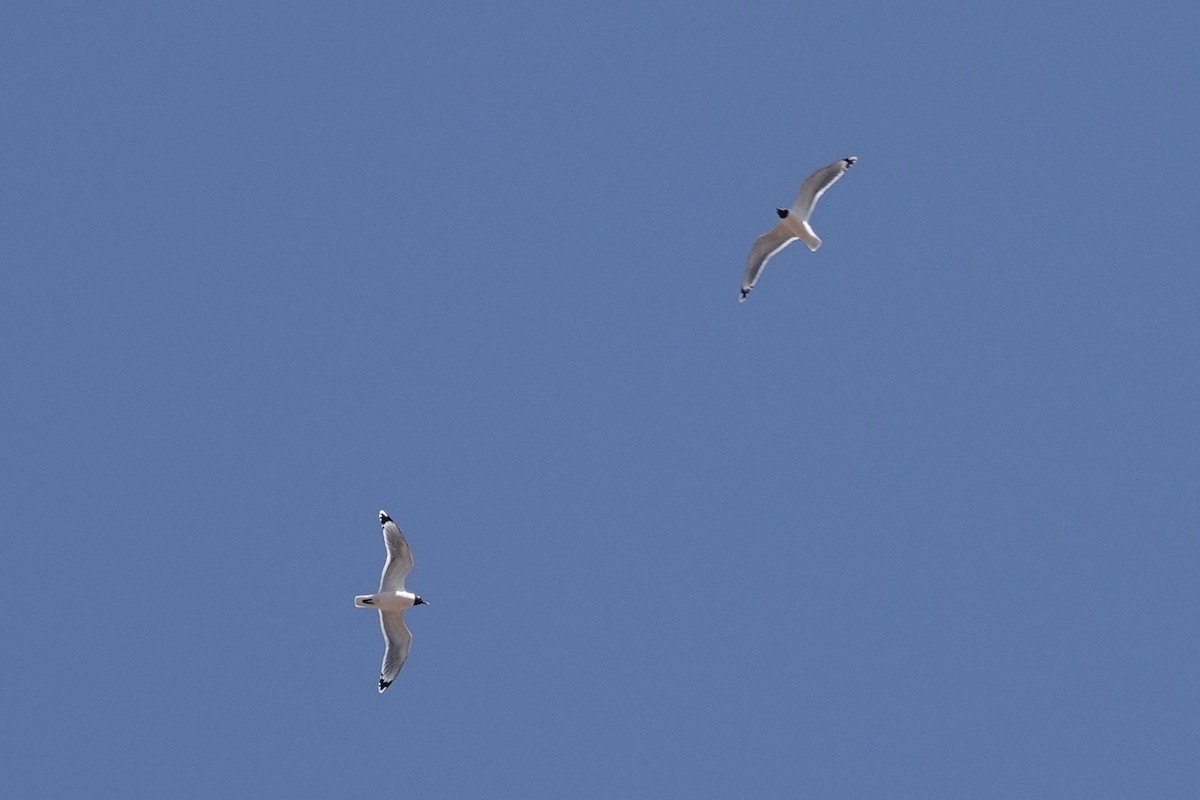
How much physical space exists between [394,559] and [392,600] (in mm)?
572

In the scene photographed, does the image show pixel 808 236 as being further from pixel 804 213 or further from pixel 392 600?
pixel 392 600

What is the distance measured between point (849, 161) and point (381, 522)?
8573mm

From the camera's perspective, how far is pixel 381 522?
2444 cm

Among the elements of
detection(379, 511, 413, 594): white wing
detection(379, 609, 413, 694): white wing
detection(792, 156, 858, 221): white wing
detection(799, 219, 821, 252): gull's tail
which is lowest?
detection(379, 609, 413, 694): white wing

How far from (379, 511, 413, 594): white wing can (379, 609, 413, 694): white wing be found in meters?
0.49

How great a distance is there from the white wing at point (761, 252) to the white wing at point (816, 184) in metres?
0.64

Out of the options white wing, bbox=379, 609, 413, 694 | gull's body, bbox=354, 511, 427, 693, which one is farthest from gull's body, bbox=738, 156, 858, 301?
white wing, bbox=379, 609, 413, 694

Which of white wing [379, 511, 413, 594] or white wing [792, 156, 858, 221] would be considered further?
white wing [792, 156, 858, 221]

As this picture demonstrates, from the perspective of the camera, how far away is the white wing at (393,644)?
24.6 m

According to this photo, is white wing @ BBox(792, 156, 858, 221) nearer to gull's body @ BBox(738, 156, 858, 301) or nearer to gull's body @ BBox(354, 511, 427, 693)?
gull's body @ BBox(738, 156, 858, 301)

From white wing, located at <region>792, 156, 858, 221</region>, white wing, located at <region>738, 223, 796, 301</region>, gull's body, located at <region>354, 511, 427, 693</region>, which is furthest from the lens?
white wing, located at <region>738, 223, 796, 301</region>

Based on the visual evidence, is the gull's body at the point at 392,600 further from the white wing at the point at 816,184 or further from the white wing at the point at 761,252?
the white wing at the point at 816,184

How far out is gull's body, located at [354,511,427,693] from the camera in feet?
79.4

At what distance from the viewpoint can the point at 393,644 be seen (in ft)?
81.4
